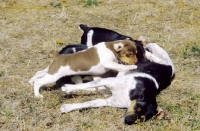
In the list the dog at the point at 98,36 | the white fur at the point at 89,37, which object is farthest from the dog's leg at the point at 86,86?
the white fur at the point at 89,37

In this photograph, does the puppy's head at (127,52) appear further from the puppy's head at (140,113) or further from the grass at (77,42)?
the puppy's head at (140,113)

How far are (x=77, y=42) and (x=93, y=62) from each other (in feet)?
7.15

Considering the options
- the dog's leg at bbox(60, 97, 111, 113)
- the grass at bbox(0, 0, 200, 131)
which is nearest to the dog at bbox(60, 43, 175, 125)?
the dog's leg at bbox(60, 97, 111, 113)

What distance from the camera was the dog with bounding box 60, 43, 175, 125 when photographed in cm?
466

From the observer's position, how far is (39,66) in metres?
6.41

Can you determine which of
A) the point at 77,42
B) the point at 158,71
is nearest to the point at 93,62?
the point at 158,71

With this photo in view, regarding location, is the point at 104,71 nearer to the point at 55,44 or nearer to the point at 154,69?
the point at 154,69

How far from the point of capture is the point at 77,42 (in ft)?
24.6

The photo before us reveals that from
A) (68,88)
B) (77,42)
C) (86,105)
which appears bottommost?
(77,42)

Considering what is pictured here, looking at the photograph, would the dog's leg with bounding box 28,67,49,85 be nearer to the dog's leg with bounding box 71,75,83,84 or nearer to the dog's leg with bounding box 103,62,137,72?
the dog's leg with bounding box 71,75,83,84

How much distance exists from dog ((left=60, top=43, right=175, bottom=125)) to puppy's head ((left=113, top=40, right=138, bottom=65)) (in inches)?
5.6

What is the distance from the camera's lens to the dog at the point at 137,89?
4660mm

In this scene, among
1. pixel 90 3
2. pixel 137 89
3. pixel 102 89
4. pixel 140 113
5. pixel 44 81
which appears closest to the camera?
pixel 140 113

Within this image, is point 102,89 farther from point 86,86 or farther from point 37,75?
point 37,75
